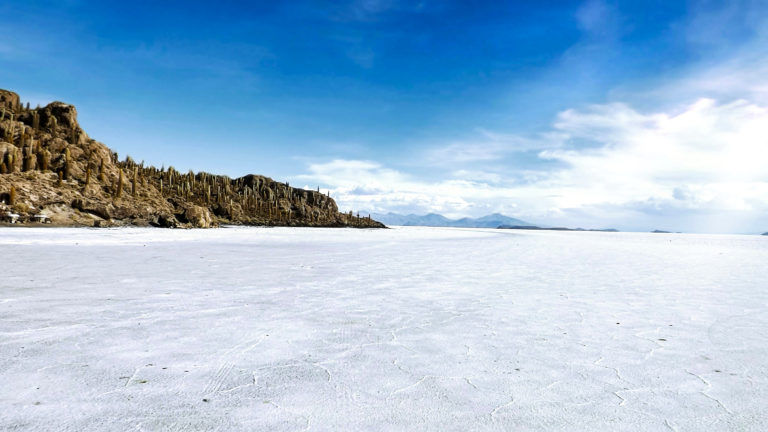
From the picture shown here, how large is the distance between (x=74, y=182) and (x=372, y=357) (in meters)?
69.1

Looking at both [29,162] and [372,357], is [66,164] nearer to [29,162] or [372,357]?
[29,162]

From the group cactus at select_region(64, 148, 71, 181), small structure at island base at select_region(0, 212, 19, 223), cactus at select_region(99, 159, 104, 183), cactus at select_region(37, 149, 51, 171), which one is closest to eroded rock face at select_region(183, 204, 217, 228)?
cactus at select_region(99, 159, 104, 183)

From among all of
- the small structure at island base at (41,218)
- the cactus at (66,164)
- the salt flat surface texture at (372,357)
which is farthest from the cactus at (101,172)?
the salt flat surface texture at (372,357)

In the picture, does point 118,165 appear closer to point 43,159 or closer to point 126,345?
point 43,159

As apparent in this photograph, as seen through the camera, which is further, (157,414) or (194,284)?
(194,284)

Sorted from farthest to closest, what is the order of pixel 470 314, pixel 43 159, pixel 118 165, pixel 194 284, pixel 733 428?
pixel 118 165
pixel 43 159
pixel 194 284
pixel 470 314
pixel 733 428

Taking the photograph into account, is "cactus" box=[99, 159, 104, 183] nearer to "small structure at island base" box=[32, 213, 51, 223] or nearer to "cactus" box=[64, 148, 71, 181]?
"cactus" box=[64, 148, 71, 181]

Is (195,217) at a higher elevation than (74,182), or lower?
lower

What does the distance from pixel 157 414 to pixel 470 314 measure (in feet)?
15.2

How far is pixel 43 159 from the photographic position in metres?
57.2

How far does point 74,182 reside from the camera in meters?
57.3

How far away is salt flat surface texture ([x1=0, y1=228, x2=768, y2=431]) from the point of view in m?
2.94

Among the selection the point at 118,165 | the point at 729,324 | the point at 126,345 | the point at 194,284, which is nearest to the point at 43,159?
the point at 118,165

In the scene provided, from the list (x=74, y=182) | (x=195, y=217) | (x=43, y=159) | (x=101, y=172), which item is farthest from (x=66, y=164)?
(x=195, y=217)
